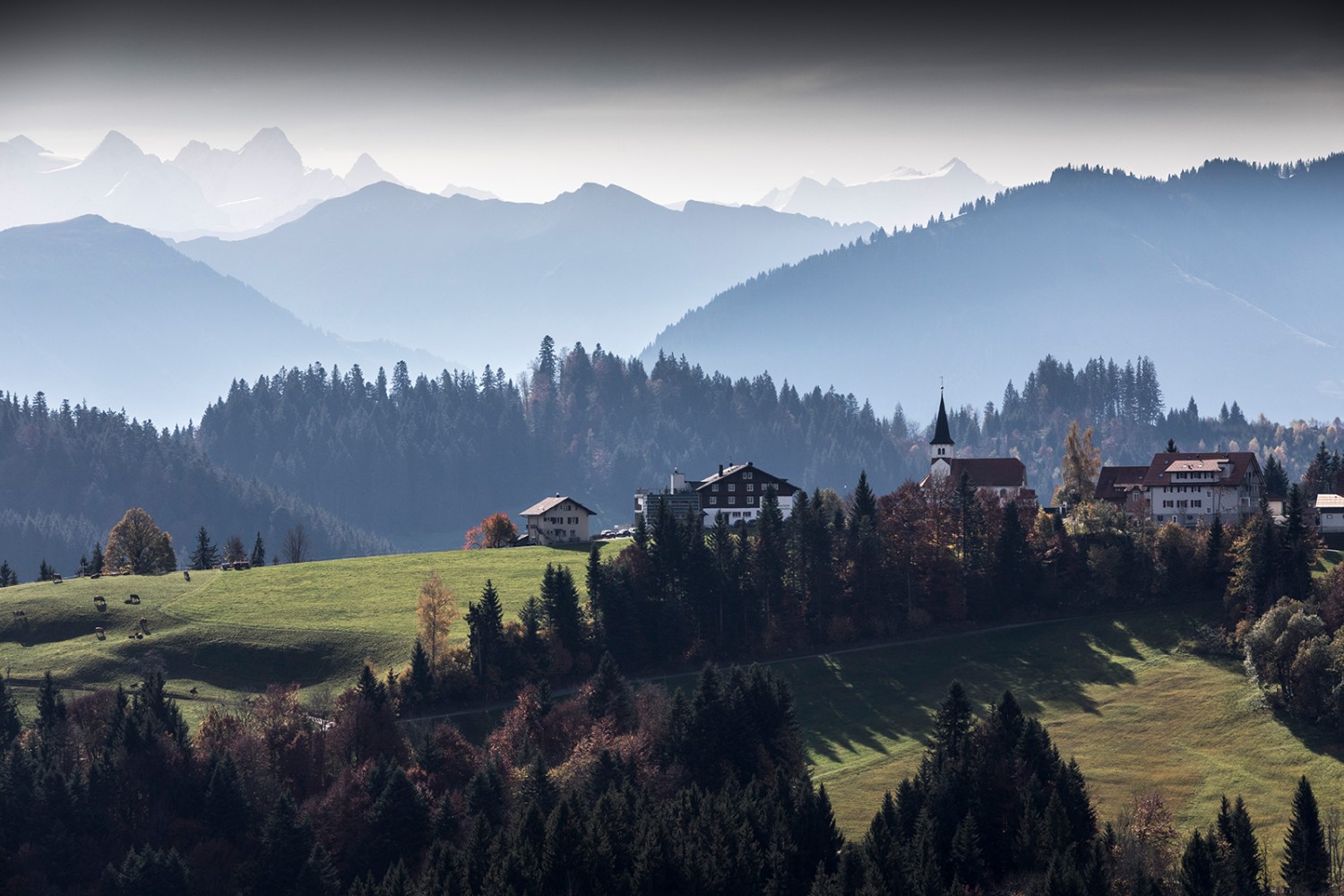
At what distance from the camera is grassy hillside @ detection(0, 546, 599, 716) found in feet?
389

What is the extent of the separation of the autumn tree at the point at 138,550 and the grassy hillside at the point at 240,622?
32.8ft

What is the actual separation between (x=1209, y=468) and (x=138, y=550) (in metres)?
94.8

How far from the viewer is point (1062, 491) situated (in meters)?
166

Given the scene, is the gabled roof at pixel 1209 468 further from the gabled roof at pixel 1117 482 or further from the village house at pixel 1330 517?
the village house at pixel 1330 517

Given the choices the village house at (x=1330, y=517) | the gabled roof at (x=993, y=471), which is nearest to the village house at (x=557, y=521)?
the gabled roof at (x=993, y=471)

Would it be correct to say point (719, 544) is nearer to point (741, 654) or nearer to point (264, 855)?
point (741, 654)

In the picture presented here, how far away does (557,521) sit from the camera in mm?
163500

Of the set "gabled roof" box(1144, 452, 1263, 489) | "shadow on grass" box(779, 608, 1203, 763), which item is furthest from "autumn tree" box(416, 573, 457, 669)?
"gabled roof" box(1144, 452, 1263, 489)

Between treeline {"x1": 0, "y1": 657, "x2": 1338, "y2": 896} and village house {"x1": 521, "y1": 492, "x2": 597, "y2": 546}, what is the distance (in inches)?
2048

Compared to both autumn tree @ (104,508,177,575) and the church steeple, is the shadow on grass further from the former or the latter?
autumn tree @ (104,508,177,575)

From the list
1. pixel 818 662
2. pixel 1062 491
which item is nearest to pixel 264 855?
pixel 818 662

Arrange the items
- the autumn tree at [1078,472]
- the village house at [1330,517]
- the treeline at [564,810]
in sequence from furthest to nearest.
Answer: the autumn tree at [1078,472]
the village house at [1330,517]
the treeline at [564,810]

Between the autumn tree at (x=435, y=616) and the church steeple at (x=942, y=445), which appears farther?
the church steeple at (x=942, y=445)

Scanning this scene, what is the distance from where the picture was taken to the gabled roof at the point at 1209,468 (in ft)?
475
